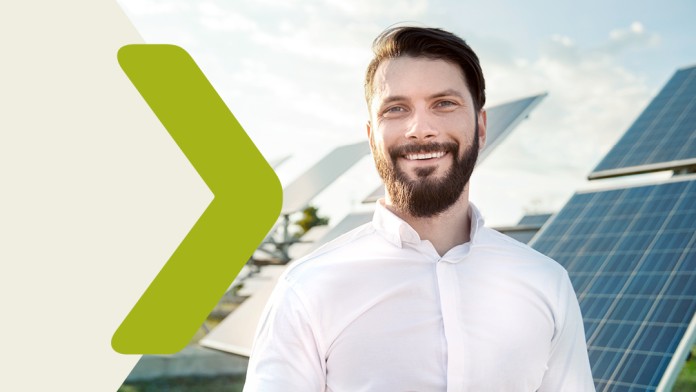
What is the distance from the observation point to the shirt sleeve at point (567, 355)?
212 cm

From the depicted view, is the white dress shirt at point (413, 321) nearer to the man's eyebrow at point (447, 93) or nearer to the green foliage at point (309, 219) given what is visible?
the man's eyebrow at point (447, 93)

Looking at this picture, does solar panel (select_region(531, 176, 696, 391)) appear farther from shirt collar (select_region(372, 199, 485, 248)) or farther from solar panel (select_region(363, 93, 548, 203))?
shirt collar (select_region(372, 199, 485, 248))

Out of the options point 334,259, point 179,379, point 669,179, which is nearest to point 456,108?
point 334,259

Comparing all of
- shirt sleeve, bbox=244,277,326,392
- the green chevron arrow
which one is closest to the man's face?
shirt sleeve, bbox=244,277,326,392

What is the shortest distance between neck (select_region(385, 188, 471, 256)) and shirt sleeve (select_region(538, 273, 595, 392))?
36 cm

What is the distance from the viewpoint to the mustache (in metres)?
1.92

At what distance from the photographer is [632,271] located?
7.25 metres

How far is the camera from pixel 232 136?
632 centimetres

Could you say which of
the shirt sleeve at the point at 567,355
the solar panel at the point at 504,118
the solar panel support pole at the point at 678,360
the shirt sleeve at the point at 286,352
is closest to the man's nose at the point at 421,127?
the shirt sleeve at the point at 286,352

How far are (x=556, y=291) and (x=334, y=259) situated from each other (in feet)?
2.19

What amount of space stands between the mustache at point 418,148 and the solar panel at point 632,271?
443cm

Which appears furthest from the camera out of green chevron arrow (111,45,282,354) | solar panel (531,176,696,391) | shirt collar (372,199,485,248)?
green chevron arrow (111,45,282,354)

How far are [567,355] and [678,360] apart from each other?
411 centimetres

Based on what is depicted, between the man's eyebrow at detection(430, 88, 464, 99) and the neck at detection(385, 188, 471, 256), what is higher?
the man's eyebrow at detection(430, 88, 464, 99)
